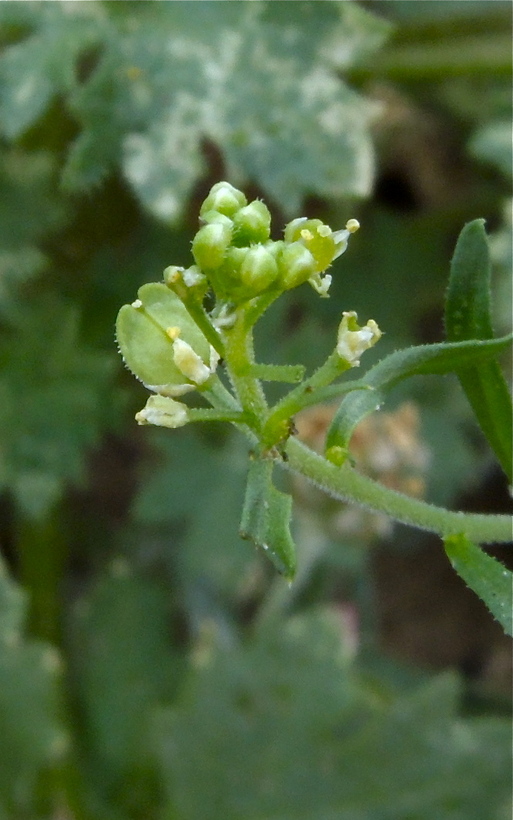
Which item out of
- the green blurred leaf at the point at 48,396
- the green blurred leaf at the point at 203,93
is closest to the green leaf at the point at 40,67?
the green blurred leaf at the point at 203,93

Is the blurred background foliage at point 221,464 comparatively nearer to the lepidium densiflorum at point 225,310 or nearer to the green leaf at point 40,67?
the green leaf at point 40,67

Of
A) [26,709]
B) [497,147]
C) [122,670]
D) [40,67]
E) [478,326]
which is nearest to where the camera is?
[478,326]

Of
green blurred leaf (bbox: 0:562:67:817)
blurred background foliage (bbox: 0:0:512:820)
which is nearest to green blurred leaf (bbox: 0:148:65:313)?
blurred background foliage (bbox: 0:0:512:820)

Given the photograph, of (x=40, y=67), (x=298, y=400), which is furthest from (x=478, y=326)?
(x=40, y=67)

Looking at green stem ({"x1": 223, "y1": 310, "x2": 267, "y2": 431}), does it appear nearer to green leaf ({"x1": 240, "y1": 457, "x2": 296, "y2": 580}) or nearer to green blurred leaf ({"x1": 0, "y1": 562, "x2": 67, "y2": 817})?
green leaf ({"x1": 240, "y1": 457, "x2": 296, "y2": 580})

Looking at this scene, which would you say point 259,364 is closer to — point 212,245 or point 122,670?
point 212,245
